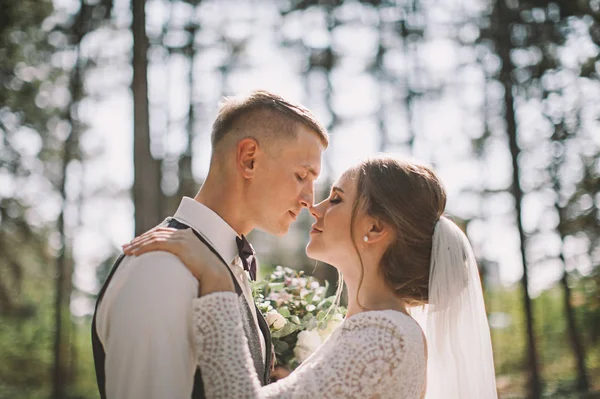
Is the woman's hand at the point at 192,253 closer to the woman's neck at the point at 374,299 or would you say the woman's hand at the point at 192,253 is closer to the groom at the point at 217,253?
the groom at the point at 217,253

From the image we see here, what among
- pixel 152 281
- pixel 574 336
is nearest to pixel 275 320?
pixel 152 281

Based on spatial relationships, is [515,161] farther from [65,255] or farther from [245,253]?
[245,253]

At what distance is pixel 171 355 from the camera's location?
160cm

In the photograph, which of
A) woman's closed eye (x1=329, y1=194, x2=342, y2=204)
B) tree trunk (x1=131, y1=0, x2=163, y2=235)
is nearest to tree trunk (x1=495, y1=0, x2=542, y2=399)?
tree trunk (x1=131, y1=0, x2=163, y2=235)

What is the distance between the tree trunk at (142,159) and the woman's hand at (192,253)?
5.86 metres

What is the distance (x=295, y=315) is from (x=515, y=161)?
20.7 ft

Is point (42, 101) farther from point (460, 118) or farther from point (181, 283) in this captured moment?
point (181, 283)

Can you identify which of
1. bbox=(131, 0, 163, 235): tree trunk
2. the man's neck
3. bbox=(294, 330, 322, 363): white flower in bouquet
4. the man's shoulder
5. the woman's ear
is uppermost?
bbox=(131, 0, 163, 235): tree trunk

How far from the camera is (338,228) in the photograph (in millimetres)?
2477

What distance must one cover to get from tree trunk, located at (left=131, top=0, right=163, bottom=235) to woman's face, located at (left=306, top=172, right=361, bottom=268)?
5393mm

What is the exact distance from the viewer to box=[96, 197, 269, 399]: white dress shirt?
5.16 ft

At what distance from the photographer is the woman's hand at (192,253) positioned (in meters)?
1.77

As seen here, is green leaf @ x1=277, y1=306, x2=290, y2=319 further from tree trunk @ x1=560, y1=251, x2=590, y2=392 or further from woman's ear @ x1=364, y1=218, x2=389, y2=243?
tree trunk @ x1=560, y1=251, x2=590, y2=392

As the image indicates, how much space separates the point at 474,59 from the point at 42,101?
6.96 m
